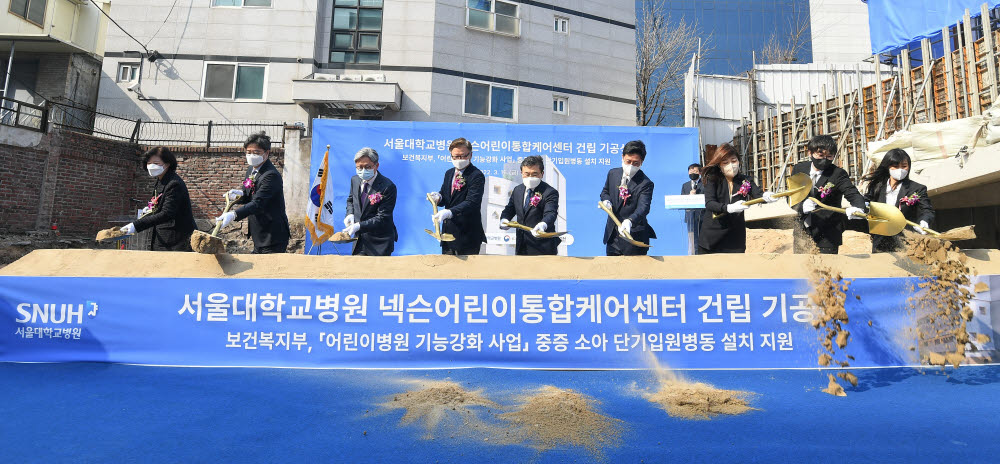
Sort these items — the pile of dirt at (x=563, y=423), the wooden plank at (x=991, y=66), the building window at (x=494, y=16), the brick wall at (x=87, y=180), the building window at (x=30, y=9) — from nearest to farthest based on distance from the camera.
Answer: the pile of dirt at (x=563, y=423) < the wooden plank at (x=991, y=66) < the brick wall at (x=87, y=180) < the building window at (x=30, y=9) < the building window at (x=494, y=16)

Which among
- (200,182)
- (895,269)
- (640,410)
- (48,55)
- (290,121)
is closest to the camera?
(640,410)

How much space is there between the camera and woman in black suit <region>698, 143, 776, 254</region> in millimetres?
3729

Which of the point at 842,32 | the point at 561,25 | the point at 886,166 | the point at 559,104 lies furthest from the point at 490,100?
the point at 842,32

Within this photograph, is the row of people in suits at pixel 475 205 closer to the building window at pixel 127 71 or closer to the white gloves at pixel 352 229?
the white gloves at pixel 352 229

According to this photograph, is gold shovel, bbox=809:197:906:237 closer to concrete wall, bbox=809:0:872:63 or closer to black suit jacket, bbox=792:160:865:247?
black suit jacket, bbox=792:160:865:247

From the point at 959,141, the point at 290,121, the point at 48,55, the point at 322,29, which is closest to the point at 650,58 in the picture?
the point at 322,29

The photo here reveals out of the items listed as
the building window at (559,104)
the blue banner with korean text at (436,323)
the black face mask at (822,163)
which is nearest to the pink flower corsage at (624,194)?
the blue banner with korean text at (436,323)

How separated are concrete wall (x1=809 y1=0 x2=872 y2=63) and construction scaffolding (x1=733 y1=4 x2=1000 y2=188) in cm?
1102

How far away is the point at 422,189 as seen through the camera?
7.09 meters

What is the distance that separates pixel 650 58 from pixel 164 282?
802 inches

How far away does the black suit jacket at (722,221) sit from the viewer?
3.73 metres

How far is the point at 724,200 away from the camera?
380 centimetres

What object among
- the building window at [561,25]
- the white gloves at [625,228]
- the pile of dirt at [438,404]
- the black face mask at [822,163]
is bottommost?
the pile of dirt at [438,404]

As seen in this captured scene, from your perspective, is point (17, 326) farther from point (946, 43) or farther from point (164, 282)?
point (946, 43)
